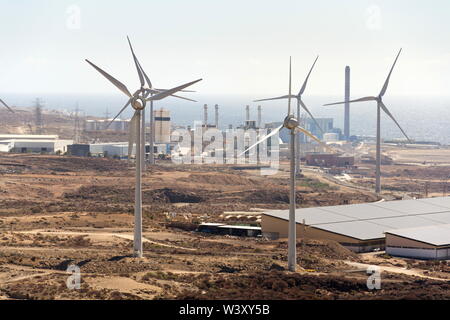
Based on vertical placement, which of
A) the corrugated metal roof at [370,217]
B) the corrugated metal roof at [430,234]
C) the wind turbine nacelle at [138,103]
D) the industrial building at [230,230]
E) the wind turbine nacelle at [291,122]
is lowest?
the industrial building at [230,230]

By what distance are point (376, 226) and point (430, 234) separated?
578 cm

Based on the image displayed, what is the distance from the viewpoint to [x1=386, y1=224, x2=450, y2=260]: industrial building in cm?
6538

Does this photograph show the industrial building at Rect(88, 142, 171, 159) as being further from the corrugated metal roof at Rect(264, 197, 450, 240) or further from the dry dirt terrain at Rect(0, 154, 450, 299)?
the corrugated metal roof at Rect(264, 197, 450, 240)

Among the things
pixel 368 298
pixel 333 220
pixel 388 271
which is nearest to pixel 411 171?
pixel 333 220

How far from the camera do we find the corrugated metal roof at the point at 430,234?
218 feet

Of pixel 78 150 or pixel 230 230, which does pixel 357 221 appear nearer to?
pixel 230 230

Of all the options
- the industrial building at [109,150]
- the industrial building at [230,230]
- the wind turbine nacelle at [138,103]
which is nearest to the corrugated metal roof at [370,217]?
the industrial building at [230,230]

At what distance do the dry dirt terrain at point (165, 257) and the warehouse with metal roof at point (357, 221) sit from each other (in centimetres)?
271
